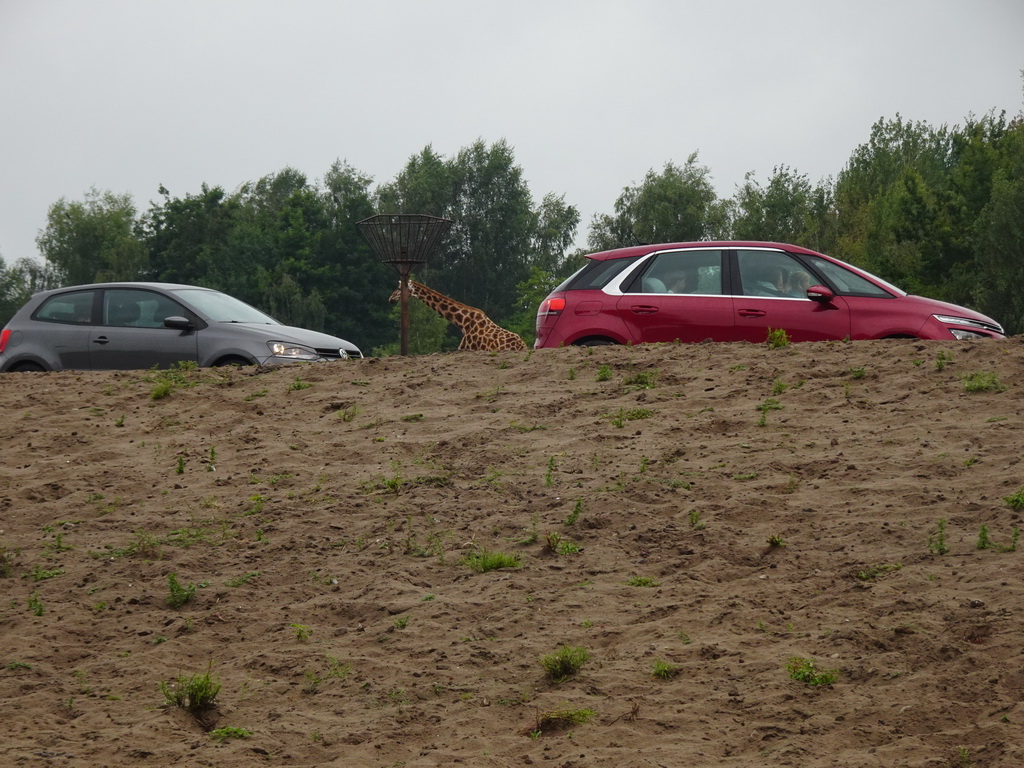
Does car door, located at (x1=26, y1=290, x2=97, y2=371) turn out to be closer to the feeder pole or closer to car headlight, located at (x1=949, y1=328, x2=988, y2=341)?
the feeder pole

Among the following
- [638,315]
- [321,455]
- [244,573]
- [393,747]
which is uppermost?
[638,315]

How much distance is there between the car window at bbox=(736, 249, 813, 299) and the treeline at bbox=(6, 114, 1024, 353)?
37908 mm

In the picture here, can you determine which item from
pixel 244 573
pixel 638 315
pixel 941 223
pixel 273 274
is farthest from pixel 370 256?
pixel 244 573

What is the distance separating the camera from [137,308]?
13258 millimetres

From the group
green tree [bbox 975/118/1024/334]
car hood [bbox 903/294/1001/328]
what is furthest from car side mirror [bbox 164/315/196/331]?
green tree [bbox 975/118/1024/334]

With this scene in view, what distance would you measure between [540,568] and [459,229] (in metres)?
Answer: 67.3

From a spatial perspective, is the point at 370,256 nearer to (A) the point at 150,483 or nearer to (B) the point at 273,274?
(B) the point at 273,274

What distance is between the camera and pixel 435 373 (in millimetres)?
9703

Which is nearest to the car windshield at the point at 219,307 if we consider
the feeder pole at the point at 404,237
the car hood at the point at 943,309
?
the feeder pole at the point at 404,237

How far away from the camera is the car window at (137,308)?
43.0 ft

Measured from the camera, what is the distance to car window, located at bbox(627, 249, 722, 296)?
11258 millimetres

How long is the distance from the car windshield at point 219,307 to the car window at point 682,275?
4.58m

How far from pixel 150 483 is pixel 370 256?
2397 inches

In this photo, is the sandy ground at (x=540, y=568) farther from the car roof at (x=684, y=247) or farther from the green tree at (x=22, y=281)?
the green tree at (x=22, y=281)
